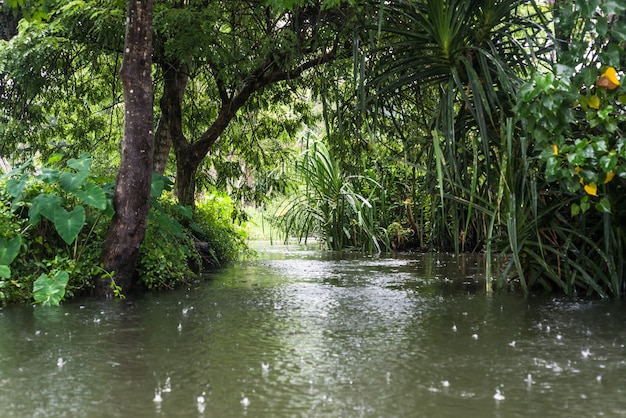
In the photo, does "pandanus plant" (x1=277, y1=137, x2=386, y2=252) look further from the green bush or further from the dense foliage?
the dense foliage

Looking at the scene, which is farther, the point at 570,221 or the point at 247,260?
the point at 247,260

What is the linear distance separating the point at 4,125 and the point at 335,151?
11.9 ft

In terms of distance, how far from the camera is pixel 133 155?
14.5 ft

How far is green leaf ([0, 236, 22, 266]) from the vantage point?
4.16m

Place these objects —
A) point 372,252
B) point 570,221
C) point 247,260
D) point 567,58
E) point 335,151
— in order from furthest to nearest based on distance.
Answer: point 372,252 → point 247,260 → point 335,151 → point 570,221 → point 567,58

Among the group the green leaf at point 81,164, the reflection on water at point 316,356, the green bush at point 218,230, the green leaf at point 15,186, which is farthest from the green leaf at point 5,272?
the green bush at point 218,230

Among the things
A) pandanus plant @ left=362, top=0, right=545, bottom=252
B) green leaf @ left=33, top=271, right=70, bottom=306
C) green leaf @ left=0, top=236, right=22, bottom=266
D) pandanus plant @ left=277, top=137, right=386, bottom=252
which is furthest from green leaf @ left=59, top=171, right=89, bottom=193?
pandanus plant @ left=277, top=137, right=386, bottom=252

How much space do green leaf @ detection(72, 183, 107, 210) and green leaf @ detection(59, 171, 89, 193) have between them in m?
0.04

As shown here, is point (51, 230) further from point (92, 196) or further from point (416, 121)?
point (416, 121)

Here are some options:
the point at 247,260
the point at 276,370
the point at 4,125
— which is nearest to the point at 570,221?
the point at 276,370

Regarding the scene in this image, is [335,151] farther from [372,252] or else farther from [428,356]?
[428,356]

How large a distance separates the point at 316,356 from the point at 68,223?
2331 mm

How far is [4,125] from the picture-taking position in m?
7.16

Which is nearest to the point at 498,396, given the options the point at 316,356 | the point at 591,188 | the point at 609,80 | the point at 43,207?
the point at 316,356
